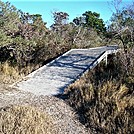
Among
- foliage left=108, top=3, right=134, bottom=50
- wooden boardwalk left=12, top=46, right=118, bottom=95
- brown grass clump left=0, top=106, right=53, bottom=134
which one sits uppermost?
foliage left=108, top=3, right=134, bottom=50

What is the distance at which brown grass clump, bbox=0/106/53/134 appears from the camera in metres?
6.06

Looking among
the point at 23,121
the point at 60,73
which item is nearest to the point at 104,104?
the point at 23,121

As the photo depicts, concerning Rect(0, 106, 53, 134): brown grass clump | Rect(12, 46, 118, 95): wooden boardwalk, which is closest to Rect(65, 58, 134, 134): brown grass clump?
Rect(12, 46, 118, 95): wooden boardwalk

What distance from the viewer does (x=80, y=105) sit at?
7.95 meters

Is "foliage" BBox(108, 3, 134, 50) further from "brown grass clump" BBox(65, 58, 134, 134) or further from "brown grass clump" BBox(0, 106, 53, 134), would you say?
"brown grass clump" BBox(0, 106, 53, 134)

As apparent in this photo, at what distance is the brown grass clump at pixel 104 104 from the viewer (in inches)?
263

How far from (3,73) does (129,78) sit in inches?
186

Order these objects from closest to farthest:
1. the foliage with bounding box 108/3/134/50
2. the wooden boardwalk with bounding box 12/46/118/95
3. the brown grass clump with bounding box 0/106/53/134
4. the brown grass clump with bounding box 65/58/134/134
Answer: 1. the brown grass clump with bounding box 0/106/53/134
2. the brown grass clump with bounding box 65/58/134/134
3. the wooden boardwalk with bounding box 12/46/118/95
4. the foliage with bounding box 108/3/134/50

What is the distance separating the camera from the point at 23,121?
20.8 feet

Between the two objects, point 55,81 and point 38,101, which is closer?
point 38,101

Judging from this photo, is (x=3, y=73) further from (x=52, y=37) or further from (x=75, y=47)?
(x=75, y=47)

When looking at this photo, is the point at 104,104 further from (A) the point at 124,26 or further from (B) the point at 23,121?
(A) the point at 124,26

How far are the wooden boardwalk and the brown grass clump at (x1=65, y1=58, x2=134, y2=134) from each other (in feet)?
2.58

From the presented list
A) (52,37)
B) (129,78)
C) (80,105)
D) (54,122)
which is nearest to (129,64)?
(129,78)
